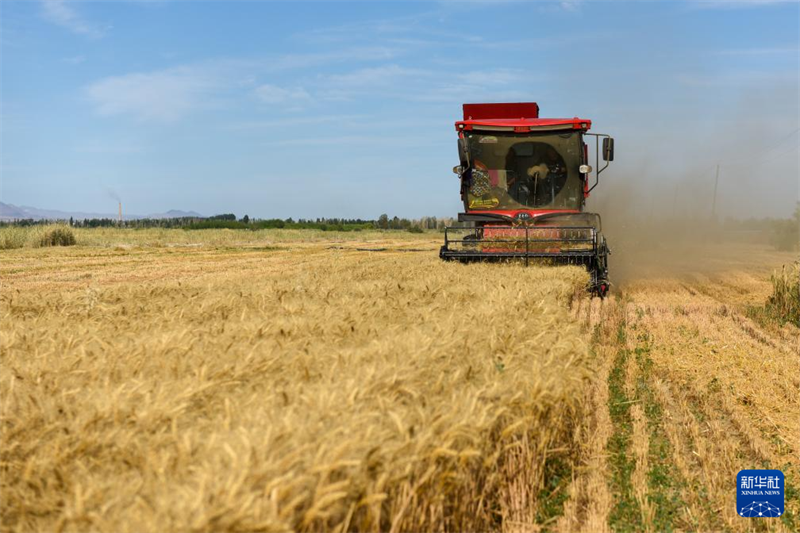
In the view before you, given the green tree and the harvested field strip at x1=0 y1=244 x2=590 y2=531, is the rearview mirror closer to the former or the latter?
the harvested field strip at x1=0 y1=244 x2=590 y2=531

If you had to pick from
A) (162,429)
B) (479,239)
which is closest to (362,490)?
(162,429)

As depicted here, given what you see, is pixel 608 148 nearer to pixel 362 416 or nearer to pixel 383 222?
pixel 362 416

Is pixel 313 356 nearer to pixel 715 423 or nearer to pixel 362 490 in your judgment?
pixel 362 490

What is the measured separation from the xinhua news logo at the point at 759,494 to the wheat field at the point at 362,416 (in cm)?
8

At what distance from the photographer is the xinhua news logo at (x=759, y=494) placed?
4.62m

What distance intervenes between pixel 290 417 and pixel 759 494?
356 centimetres

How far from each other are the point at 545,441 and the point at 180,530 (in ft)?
8.33

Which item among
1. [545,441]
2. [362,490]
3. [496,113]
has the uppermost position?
[496,113]

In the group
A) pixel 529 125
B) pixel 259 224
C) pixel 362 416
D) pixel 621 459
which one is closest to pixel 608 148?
pixel 529 125

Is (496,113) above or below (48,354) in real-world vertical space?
above

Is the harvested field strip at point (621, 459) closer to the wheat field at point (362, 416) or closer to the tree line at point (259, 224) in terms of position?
the wheat field at point (362, 416)

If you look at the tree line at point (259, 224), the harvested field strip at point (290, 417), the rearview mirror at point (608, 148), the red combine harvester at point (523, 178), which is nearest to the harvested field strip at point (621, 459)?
the harvested field strip at point (290, 417)

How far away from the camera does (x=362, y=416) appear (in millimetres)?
2791

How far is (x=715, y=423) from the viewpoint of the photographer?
6.31m
